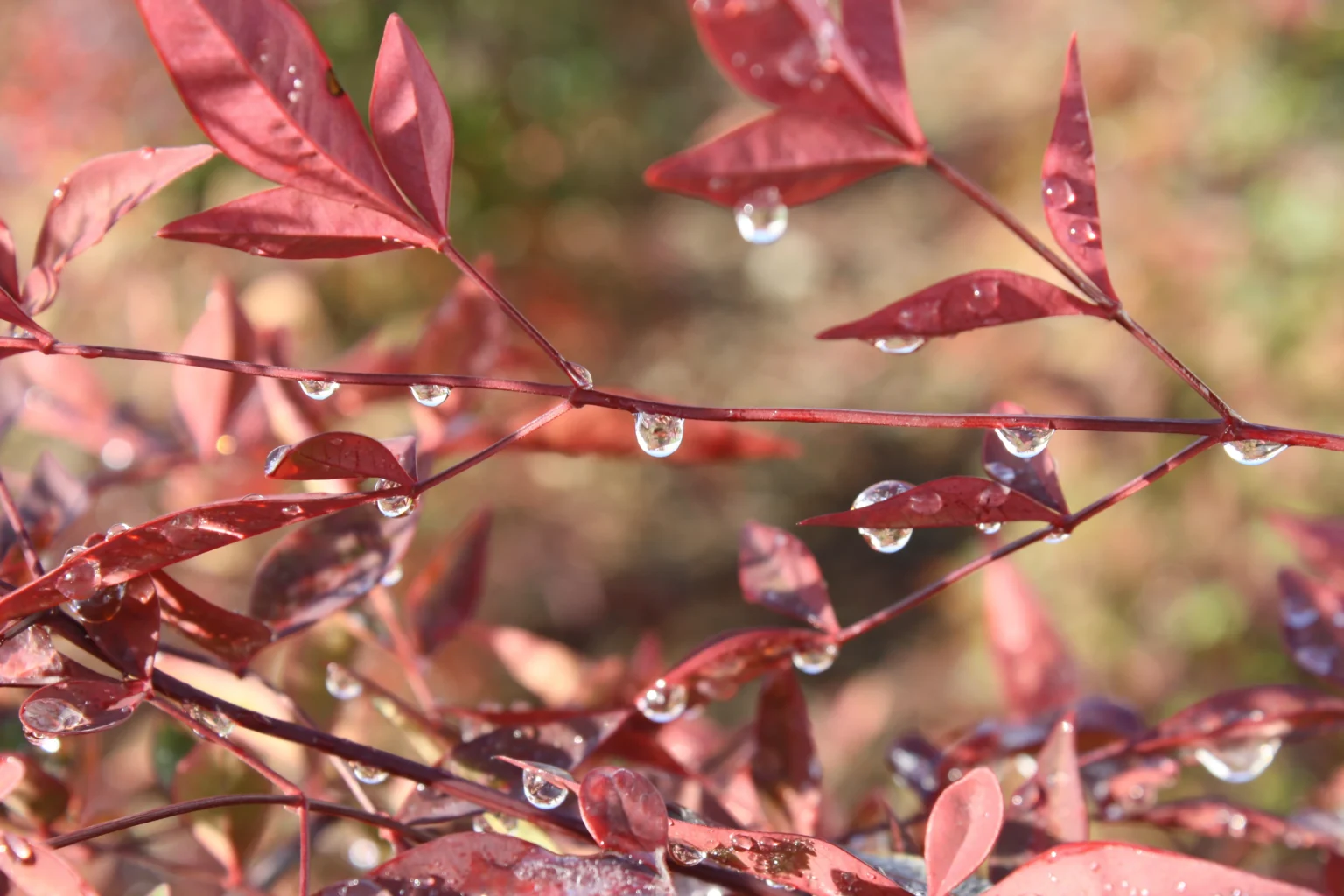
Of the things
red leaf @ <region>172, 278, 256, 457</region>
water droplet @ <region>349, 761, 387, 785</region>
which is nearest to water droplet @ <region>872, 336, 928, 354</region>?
water droplet @ <region>349, 761, 387, 785</region>

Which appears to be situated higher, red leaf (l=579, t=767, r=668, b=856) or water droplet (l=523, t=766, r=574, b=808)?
red leaf (l=579, t=767, r=668, b=856)

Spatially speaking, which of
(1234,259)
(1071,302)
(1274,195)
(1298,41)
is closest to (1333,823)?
(1071,302)

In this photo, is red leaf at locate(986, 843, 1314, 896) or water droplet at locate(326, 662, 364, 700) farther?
water droplet at locate(326, 662, 364, 700)

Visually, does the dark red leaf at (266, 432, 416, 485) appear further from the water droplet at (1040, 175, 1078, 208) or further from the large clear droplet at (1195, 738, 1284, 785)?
the large clear droplet at (1195, 738, 1284, 785)

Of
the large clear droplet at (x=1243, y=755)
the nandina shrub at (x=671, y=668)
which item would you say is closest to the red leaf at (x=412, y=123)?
the nandina shrub at (x=671, y=668)

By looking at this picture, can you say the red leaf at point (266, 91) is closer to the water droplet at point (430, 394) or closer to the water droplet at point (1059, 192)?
the water droplet at point (430, 394)
